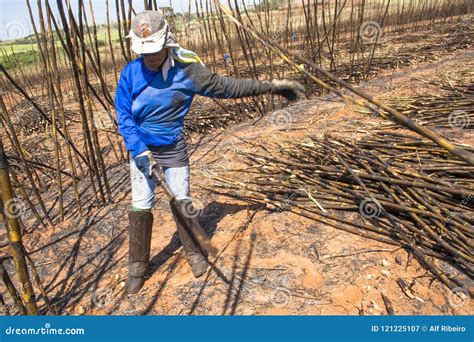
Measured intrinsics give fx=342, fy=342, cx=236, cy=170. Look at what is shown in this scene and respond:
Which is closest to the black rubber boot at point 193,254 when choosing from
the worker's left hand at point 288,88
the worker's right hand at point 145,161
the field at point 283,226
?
the field at point 283,226

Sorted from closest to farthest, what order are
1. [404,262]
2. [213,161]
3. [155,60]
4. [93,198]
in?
[155,60] → [404,262] → [93,198] → [213,161]

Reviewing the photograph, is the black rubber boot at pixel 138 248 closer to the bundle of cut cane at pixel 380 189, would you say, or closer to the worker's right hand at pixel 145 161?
the worker's right hand at pixel 145 161

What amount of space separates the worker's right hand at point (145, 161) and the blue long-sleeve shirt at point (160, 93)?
0.02 meters

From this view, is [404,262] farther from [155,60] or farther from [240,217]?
[155,60]

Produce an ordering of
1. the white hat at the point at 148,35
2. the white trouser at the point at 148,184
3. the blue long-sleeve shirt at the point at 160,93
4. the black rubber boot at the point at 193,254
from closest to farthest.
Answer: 1. the white hat at the point at 148,35
2. the blue long-sleeve shirt at the point at 160,93
3. the white trouser at the point at 148,184
4. the black rubber boot at the point at 193,254

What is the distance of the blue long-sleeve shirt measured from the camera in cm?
172

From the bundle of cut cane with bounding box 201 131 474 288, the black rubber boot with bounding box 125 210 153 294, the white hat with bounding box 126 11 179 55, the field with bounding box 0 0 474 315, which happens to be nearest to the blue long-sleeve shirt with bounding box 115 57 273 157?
the white hat with bounding box 126 11 179 55

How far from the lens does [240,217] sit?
257 cm

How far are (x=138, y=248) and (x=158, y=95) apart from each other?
914 mm

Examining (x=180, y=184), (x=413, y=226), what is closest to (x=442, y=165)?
(x=413, y=226)

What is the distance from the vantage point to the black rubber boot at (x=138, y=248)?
198cm

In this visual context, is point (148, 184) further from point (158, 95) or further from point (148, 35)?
point (148, 35)

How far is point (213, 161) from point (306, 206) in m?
1.40

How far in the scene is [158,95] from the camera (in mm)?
1730
